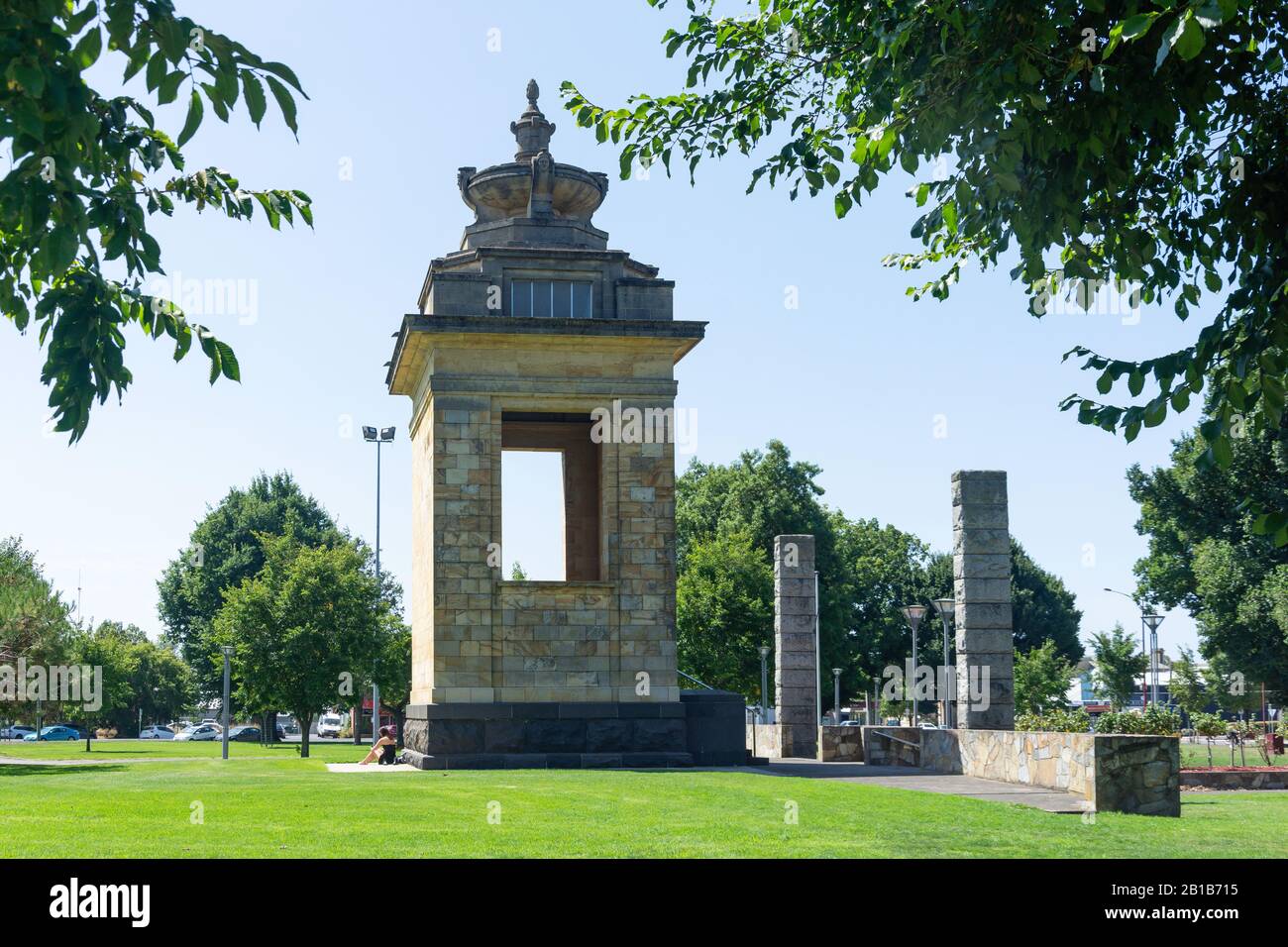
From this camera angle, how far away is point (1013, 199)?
32.6 feet

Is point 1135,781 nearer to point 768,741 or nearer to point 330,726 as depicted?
point 768,741

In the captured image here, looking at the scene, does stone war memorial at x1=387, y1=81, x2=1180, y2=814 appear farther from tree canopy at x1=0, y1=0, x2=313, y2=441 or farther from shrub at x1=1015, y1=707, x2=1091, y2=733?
tree canopy at x1=0, y1=0, x2=313, y2=441

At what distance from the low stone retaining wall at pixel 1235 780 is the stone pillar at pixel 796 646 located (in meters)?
12.3

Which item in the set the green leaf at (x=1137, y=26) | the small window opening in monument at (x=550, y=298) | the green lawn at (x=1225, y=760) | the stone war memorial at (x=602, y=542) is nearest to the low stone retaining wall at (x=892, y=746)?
the stone war memorial at (x=602, y=542)

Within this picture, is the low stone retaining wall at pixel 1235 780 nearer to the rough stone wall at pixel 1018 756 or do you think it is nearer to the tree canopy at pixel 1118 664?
the rough stone wall at pixel 1018 756

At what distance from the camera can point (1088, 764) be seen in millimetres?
17125

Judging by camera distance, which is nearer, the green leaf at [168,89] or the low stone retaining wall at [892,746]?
the green leaf at [168,89]

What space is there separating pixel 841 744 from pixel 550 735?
9125mm

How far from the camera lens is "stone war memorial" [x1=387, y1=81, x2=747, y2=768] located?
26375 millimetres

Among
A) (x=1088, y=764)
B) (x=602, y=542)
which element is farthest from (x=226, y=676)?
(x=1088, y=764)

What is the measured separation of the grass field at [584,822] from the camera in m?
11.7

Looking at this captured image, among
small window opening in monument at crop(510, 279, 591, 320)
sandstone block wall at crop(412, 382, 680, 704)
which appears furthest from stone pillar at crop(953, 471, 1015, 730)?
small window opening in monument at crop(510, 279, 591, 320)
